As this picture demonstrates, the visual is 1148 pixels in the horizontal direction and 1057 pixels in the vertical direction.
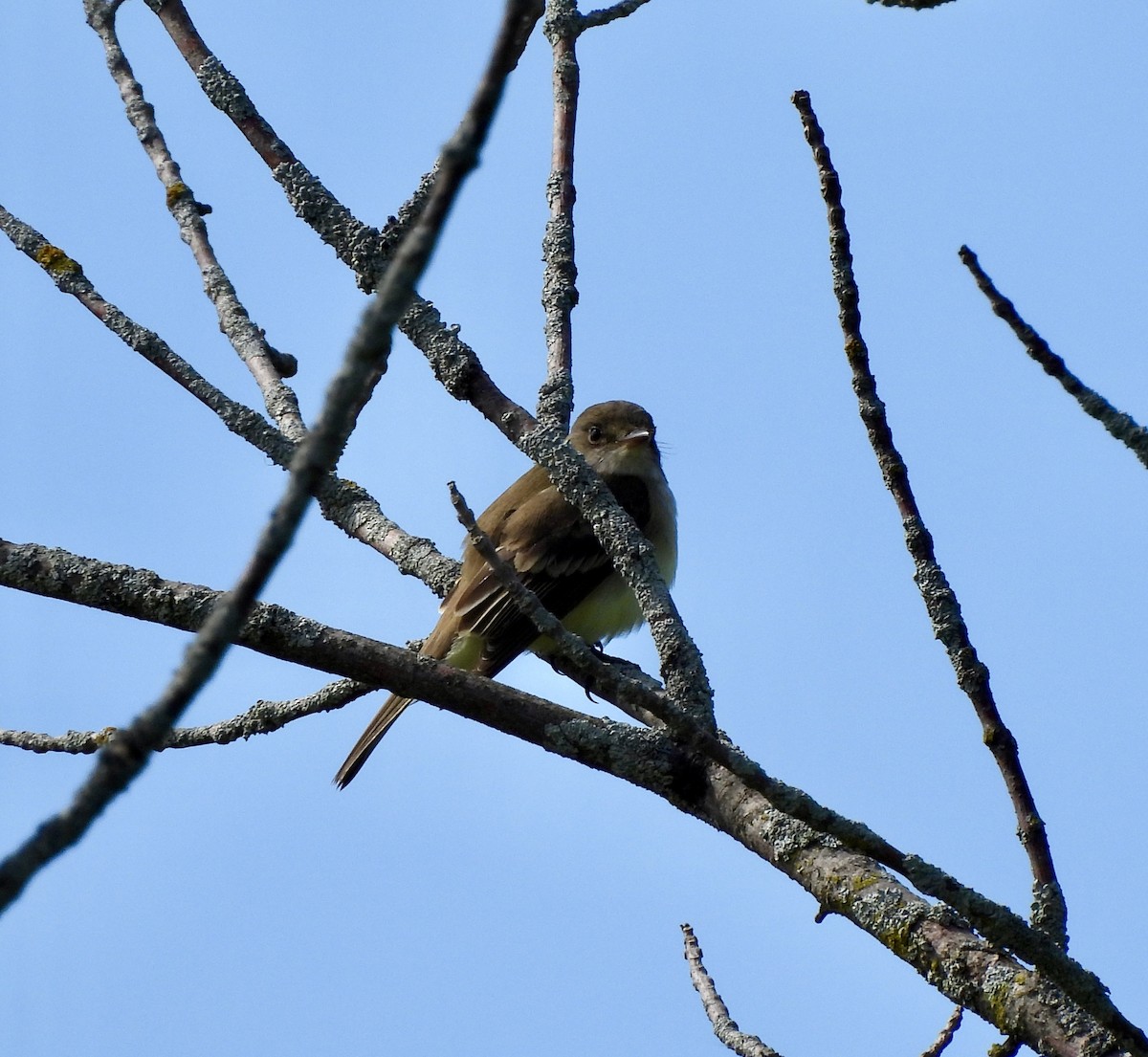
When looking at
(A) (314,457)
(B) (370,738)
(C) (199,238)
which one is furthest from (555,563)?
(A) (314,457)

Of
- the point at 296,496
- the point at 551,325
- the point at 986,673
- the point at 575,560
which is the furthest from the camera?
the point at 575,560

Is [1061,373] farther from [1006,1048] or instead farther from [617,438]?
[617,438]

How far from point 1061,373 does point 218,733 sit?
2.77 meters

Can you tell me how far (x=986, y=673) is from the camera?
10.8ft

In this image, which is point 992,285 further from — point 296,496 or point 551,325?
point 551,325

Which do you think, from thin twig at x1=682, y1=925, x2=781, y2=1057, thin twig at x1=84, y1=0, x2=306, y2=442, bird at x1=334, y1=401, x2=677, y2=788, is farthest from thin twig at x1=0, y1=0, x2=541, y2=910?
bird at x1=334, y1=401, x2=677, y2=788

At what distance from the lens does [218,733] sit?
4.43m

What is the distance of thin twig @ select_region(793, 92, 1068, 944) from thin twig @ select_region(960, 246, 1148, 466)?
22.0 inches

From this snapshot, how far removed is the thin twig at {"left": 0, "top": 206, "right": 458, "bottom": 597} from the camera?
14.6ft

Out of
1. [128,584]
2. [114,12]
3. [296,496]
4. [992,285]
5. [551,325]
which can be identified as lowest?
[296,496]

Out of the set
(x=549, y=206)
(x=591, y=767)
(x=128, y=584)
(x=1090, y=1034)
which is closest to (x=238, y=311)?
(x=549, y=206)

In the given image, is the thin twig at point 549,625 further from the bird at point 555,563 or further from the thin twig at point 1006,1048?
the bird at point 555,563

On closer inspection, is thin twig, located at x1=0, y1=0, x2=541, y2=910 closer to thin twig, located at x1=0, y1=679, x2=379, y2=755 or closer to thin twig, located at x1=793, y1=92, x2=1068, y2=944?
thin twig, located at x1=793, y1=92, x2=1068, y2=944

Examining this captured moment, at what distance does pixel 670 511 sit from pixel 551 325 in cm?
377
